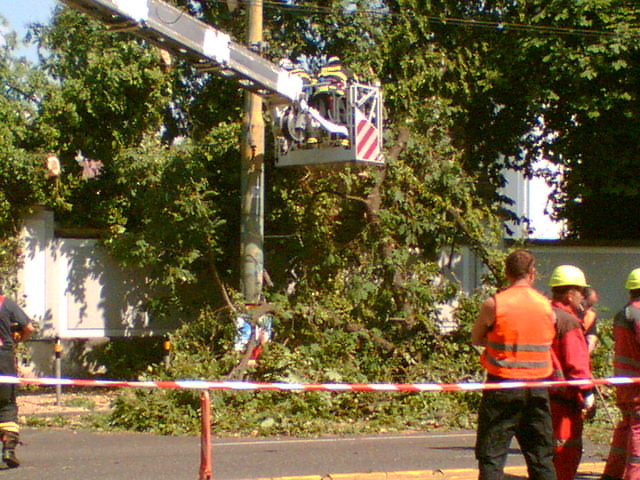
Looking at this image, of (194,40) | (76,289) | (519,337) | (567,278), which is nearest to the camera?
(519,337)

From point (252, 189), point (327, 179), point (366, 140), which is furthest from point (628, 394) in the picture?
point (327, 179)

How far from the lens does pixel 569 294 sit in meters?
6.23

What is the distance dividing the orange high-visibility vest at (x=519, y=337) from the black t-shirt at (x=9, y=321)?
4305mm

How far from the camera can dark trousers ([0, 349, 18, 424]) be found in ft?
25.1

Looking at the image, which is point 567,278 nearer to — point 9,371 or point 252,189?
point 9,371

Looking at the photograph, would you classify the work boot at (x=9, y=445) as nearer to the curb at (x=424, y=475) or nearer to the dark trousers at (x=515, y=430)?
the curb at (x=424, y=475)

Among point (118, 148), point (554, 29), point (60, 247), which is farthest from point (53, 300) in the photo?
point (554, 29)

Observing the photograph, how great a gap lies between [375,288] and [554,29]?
5970 mm

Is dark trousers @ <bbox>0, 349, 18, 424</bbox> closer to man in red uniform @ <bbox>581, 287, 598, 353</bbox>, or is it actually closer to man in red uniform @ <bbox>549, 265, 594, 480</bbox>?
man in red uniform @ <bbox>549, 265, 594, 480</bbox>

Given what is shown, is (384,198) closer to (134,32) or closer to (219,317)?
(219,317)

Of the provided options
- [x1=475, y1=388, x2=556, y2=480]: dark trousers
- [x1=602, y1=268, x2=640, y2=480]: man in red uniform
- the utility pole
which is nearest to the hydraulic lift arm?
the utility pole

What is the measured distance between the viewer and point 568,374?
601 centimetres

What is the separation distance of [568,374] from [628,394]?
854 millimetres

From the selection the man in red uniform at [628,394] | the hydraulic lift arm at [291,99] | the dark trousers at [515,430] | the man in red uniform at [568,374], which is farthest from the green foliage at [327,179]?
the dark trousers at [515,430]
